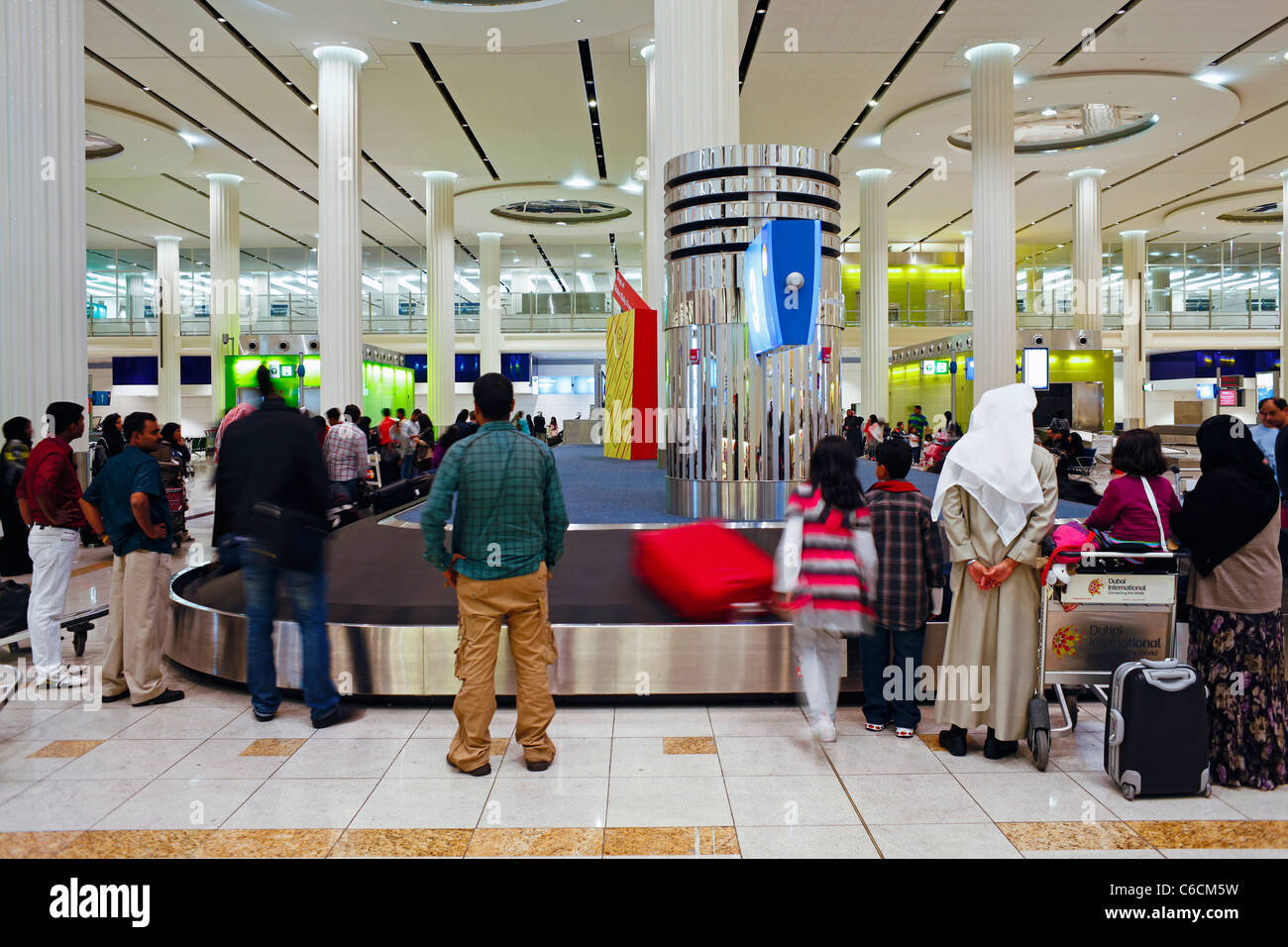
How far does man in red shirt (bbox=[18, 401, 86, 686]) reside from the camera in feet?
16.9

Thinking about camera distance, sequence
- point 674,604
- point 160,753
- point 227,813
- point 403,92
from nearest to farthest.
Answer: point 227,813 < point 160,753 < point 674,604 < point 403,92

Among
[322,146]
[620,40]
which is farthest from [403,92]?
[620,40]

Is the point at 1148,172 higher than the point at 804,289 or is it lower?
higher

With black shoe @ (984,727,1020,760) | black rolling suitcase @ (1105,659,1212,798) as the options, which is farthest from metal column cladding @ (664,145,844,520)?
black rolling suitcase @ (1105,659,1212,798)

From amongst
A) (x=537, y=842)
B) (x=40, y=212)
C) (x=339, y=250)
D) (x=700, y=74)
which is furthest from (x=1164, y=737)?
(x=339, y=250)

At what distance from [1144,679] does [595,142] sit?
23318 millimetres

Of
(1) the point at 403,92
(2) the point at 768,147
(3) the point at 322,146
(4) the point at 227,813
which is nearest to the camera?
(4) the point at 227,813

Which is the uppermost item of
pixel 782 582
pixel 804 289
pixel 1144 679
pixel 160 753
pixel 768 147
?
pixel 768 147

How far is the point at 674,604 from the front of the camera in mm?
5441

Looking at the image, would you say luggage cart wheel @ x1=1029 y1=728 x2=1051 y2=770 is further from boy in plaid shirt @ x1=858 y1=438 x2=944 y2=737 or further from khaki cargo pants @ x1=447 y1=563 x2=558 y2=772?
khaki cargo pants @ x1=447 y1=563 x2=558 y2=772

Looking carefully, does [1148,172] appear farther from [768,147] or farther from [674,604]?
[674,604]
